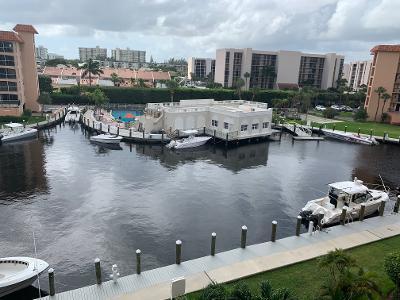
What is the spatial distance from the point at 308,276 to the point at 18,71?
252ft

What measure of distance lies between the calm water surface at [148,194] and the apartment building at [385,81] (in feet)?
90.2

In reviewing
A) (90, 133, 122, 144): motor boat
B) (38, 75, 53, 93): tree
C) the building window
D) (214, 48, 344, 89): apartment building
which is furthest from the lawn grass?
(214, 48, 344, 89): apartment building

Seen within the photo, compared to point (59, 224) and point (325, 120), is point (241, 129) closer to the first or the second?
point (325, 120)

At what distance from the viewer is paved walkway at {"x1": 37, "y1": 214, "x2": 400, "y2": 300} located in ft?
60.9

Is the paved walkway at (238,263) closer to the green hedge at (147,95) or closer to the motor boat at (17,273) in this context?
the motor boat at (17,273)

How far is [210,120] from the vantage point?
66875 mm

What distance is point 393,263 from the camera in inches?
679

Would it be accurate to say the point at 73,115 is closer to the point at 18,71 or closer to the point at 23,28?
the point at 18,71

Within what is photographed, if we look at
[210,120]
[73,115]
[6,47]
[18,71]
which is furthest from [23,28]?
[210,120]

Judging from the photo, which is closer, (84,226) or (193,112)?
(84,226)

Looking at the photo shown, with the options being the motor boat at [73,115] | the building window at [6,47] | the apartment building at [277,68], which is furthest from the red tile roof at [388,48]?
the building window at [6,47]

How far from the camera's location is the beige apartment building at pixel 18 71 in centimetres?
7219

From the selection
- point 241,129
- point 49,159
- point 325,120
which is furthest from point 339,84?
point 49,159

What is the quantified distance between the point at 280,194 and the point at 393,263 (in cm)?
2060
